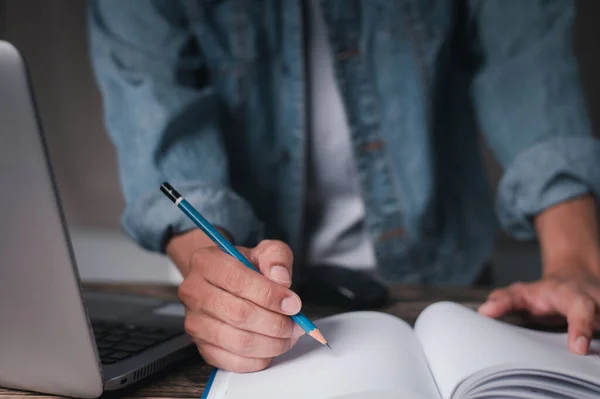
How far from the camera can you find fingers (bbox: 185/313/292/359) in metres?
0.41

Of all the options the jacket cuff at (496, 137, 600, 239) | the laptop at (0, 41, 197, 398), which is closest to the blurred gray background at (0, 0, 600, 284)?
the jacket cuff at (496, 137, 600, 239)

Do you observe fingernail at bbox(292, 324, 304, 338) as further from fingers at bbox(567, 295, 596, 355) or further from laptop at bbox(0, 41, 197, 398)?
fingers at bbox(567, 295, 596, 355)

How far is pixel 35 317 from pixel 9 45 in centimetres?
17

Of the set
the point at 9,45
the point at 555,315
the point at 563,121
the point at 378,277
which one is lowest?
the point at 378,277

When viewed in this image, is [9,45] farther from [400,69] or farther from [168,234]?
[400,69]

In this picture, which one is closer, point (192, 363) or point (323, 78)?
point (192, 363)

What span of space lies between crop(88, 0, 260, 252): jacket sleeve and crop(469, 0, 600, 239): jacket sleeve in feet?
1.21

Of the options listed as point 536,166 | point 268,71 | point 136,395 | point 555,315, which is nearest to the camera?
point 136,395

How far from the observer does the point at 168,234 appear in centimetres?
62

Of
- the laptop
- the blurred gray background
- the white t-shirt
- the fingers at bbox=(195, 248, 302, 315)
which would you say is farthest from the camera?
the blurred gray background

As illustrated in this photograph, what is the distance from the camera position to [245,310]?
1.39 feet

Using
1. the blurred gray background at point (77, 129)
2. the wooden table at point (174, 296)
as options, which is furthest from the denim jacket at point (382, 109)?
the blurred gray background at point (77, 129)

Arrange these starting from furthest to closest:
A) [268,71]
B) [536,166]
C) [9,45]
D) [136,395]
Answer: [268,71], [536,166], [136,395], [9,45]

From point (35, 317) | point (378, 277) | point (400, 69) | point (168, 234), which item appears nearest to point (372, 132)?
point (400, 69)
